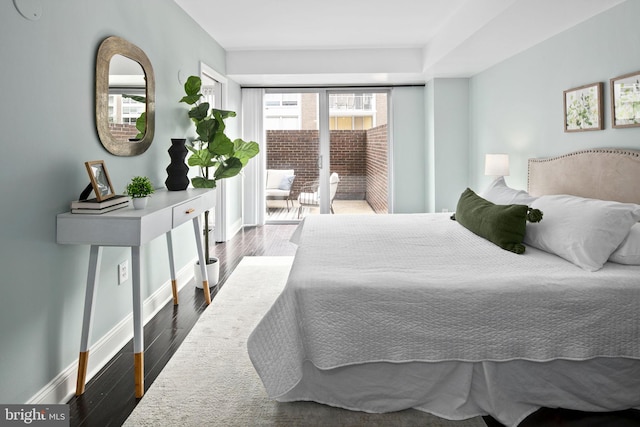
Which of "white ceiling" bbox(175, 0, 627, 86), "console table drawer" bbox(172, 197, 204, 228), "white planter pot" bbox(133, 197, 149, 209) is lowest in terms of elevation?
"console table drawer" bbox(172, 197, 204, 228)

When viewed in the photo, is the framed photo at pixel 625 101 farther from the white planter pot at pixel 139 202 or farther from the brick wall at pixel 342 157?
the brick wall at pixel 342 157

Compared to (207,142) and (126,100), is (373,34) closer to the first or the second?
(207,142)

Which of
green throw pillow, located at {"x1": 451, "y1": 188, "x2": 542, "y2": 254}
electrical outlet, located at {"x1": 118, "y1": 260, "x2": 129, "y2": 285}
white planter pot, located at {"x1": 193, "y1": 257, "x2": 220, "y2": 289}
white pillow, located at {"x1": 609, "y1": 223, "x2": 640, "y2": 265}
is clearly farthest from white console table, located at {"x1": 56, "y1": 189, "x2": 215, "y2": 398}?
white pillow, located at {"x1": 609, "y1": 223, "x2": 640, "y2": 265}

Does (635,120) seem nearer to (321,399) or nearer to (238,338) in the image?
(321,399)

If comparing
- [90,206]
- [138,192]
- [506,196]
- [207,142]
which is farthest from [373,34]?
[90,206]

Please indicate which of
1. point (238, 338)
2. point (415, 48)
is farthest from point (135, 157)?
point (415, 48)

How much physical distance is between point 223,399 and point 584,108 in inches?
131

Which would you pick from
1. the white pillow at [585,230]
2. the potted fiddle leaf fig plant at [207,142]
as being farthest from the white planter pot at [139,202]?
the white pillow at [585,230]

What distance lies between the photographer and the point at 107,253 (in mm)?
2574

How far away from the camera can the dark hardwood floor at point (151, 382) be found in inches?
74.3

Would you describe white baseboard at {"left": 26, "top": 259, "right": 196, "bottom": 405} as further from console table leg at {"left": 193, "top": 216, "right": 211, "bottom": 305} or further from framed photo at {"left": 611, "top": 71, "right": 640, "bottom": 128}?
framed photo at {"left": 611, "top": 71, "right": 640, "bottom": 128}

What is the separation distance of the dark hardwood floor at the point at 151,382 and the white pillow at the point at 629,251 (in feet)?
2.32

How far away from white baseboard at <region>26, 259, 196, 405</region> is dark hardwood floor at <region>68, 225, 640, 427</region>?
4 cm

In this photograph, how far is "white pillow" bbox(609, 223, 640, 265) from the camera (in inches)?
84.3
